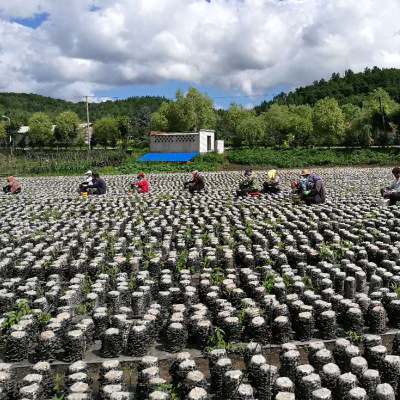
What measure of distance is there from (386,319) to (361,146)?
1350 inches

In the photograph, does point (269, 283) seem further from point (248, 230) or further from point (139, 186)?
point (139, 186)

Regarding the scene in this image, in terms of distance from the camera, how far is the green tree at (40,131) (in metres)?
59.5

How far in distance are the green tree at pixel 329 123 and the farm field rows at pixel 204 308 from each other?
1280 inches

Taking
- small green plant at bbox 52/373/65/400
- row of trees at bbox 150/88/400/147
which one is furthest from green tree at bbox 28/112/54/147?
small green plant at bbox 52/373/65/400

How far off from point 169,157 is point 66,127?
35.4 meters

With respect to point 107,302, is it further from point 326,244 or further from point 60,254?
point 326,244

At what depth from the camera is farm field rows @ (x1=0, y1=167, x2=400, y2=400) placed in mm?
3133

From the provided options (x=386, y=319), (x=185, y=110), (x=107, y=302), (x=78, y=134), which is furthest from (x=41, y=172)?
(x=78, y=134)

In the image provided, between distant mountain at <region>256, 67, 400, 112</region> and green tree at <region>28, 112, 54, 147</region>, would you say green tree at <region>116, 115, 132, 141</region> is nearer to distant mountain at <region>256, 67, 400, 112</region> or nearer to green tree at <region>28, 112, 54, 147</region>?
green tree at <region>28, 112, 54, 147</region>

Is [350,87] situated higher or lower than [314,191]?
higher

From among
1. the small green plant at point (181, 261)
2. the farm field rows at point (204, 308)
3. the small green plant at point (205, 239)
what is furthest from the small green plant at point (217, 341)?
the small green plant at point (205, 239)

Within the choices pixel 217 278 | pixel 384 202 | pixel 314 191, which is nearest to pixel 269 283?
pixel 217 278

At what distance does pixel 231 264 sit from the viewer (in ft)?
19.5

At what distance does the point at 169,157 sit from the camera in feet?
102
